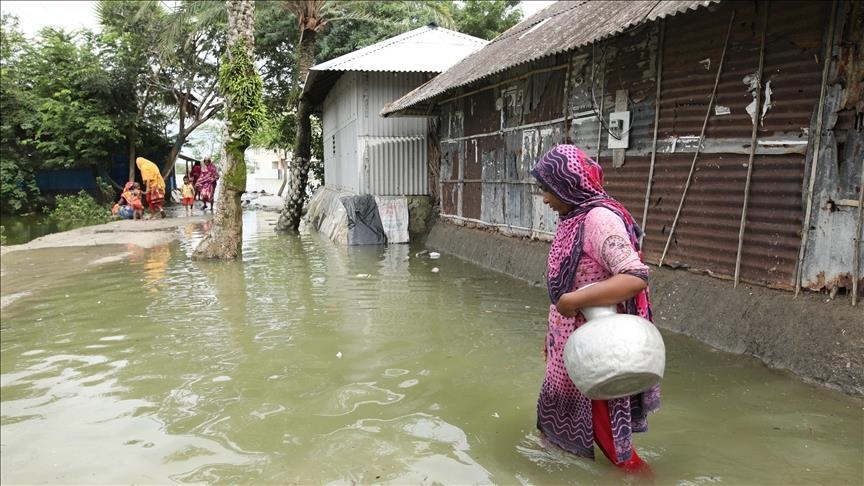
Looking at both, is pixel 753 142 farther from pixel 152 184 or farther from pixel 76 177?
pixel 76 177

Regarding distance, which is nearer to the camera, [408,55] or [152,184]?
[408,55]

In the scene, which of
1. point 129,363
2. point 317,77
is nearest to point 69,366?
point 129,363

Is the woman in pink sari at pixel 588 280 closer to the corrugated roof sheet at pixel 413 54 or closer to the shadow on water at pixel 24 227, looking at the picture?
the corrugated roof sheet at pixel 413 54

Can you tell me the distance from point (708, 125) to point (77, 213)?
68.9ft

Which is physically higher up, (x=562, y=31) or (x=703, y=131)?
(x=562, y=31)

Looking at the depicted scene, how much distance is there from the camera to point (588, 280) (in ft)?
9.28

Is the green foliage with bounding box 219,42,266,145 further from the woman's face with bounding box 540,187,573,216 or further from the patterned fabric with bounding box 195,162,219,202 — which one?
the patterned fabric with bounding box 195,162,219,202

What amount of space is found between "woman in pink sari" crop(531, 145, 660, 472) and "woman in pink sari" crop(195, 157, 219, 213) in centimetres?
1961

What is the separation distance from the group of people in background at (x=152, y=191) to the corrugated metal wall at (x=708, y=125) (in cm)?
1466

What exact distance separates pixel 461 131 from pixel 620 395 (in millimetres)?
10065

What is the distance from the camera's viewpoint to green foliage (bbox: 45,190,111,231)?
64.8 ft

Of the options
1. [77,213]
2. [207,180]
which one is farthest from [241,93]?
[77,213]

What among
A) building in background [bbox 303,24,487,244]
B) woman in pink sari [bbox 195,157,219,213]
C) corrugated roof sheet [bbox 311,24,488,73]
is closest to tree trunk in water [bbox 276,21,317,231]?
building in background [bbox 303,24,487,244]

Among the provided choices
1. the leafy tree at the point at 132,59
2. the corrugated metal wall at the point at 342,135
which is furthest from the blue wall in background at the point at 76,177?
the corrugated metal wall at the point at 342,135
